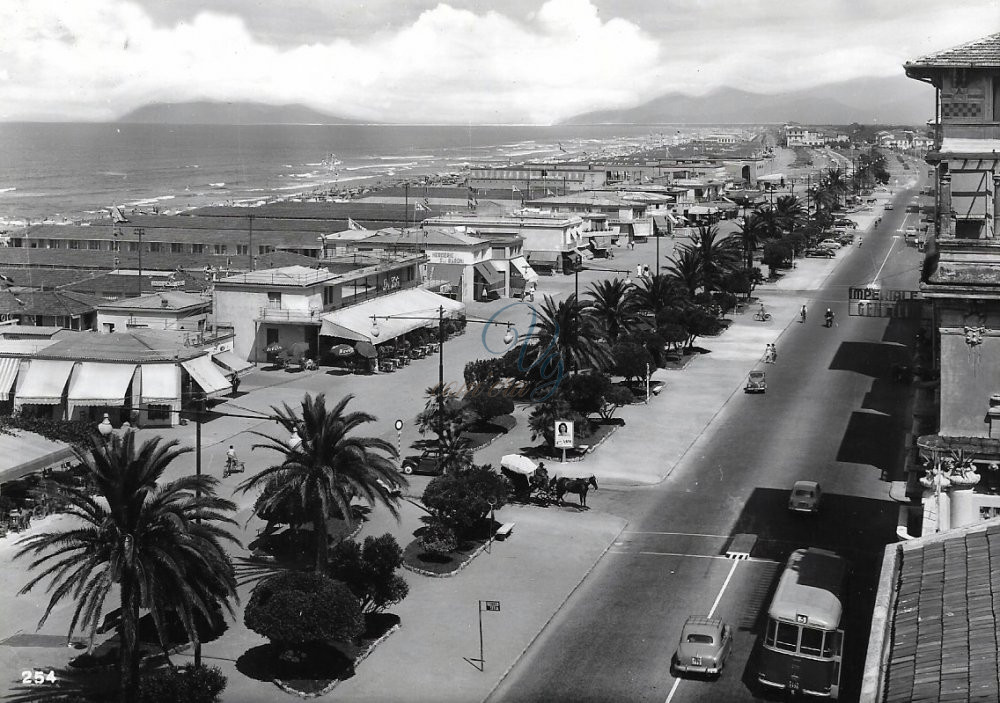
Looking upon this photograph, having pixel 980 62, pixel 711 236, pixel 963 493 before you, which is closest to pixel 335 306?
pixel 711 236

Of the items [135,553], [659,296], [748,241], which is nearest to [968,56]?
[135,553]

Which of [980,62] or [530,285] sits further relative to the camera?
[530,285]

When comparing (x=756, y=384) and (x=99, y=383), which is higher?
(x=99, y=383)

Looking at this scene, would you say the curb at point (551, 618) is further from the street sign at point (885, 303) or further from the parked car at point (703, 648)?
the street sign at point (885, 303)

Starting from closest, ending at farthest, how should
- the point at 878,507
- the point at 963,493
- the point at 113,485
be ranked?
1. the point at 963,493
2. the point at 113,485
3. the point at 878,507

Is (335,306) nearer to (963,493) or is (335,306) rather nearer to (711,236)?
(711,236)

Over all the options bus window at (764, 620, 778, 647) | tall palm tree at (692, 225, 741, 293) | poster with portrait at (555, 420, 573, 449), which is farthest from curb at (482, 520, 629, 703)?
tall palm tree at (692, 225, 741, 293)

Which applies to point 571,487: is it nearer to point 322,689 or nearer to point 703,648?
point 703,648
